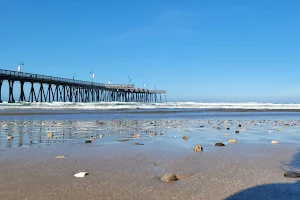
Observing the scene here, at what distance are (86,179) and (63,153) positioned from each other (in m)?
1.52

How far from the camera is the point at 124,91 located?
274 feet

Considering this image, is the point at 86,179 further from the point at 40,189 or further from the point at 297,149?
the point at 297,149

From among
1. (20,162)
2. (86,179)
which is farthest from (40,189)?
(20,162)

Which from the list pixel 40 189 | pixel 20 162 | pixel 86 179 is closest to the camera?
pixel 40 189

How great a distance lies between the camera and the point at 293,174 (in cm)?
264

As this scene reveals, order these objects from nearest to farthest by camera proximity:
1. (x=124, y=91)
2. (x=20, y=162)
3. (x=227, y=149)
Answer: (x=20, y=162)
(x=227, y=149)
(x=124, y=91)

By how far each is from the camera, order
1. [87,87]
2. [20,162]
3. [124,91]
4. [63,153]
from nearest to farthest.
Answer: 1. [20,162]
2. [63,153]
3. [87,87]
4. [124,91]

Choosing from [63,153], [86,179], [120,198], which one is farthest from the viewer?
[63,153]

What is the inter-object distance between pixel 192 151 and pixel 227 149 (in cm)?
54

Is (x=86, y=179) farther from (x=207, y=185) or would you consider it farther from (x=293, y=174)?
(x=293, y=174)

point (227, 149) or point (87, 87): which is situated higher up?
point (87, 87)

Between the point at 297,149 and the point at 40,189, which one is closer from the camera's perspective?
the point at 40,189

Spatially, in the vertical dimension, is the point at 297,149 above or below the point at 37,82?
below

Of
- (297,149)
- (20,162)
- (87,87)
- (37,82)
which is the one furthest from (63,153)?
(87,87)
